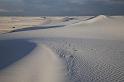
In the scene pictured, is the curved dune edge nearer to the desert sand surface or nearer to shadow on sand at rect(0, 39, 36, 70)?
the desert sand surface

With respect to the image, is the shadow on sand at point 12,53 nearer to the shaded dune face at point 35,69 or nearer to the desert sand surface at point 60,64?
the desert sand surface at point 60,64

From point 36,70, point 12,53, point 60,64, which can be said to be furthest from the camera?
point 12,53

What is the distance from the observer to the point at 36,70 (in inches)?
350

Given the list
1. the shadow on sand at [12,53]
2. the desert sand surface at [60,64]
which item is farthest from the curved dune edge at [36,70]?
the shadow on sand at [12,53]

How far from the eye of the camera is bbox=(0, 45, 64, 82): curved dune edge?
313 inches

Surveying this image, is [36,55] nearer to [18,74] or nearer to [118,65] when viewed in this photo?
[18,74]

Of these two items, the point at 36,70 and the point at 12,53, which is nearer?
the point at 36,70

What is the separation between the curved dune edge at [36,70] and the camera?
26.1 ft

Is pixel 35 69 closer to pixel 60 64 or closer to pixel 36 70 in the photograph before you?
pixel 36 70

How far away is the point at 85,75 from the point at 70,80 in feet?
2.60

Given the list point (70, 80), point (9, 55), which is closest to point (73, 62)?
point (70, 80)

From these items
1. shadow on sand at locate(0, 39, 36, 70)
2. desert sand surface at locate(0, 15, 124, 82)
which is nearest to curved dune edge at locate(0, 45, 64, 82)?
desert sand surface at locate(0, 15, 124, 82)

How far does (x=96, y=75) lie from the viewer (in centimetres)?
823

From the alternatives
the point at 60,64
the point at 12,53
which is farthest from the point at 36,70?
the point at 12,53
